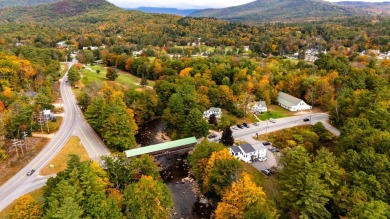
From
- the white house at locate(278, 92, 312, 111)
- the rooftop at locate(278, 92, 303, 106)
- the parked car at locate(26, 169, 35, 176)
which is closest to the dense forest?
the rooftop at locate(278, 92, 303, 106)

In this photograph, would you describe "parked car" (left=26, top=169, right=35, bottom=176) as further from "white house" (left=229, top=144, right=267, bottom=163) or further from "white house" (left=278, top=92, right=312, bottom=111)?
"white house" (left=278, top=92, right=312, bottom=111)

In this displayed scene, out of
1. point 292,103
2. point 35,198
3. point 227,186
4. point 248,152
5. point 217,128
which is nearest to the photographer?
point 227,186

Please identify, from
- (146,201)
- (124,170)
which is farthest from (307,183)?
(124,170)

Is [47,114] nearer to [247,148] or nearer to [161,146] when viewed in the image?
[161,146]

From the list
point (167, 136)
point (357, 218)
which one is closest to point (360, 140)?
point (357, 218)

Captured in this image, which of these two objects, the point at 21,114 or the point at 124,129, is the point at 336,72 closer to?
the point at 124,129

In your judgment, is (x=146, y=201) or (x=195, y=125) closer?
(x=146, y=201)
